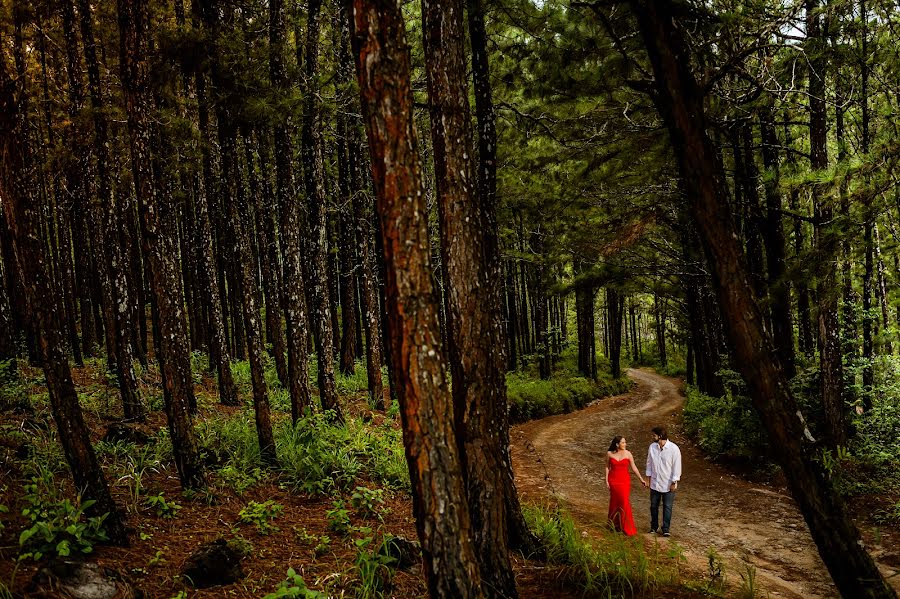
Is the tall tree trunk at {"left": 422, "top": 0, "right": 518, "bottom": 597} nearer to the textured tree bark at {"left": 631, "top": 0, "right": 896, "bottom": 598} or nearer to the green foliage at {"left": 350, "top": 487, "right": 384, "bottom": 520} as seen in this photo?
the textured tree bark at {"left": 631, "top": 0, "right": 896, "bottom": 598}

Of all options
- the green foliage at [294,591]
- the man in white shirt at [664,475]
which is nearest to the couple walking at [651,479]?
the man in white shirt at [664,475]

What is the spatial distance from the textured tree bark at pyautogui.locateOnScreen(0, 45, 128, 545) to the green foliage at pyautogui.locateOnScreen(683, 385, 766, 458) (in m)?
13.0

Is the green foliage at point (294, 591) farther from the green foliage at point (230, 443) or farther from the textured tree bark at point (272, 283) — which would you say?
the textured tree bark at point (272, 283)

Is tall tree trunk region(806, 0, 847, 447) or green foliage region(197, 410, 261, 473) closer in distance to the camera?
green foliage region(197, 410, 261, 473)

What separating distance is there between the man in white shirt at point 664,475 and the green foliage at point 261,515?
20.4 ft

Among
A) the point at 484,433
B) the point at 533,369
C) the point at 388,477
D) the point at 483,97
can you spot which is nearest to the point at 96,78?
the point at 483,97

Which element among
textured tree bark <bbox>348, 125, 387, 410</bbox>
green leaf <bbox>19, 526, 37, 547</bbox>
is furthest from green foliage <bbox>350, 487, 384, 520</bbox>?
textured tree bark <bbox>348, 125, 387, 410</bbox>

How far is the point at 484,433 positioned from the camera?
193 inches

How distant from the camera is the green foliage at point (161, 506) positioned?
6098 mm

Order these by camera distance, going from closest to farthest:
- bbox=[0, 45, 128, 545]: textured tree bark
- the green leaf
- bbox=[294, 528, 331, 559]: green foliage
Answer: the green leaf
bbox=[0, 45, 128, 545]: textured tree bark
bbox=[294, 528, 331, 559]: green foliage

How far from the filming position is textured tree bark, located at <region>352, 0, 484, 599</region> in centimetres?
335

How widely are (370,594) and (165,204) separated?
6769 millimetres

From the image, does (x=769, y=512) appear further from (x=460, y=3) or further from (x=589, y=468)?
(x=460, y=3)

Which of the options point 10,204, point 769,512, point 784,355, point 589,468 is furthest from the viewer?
point 589,468
